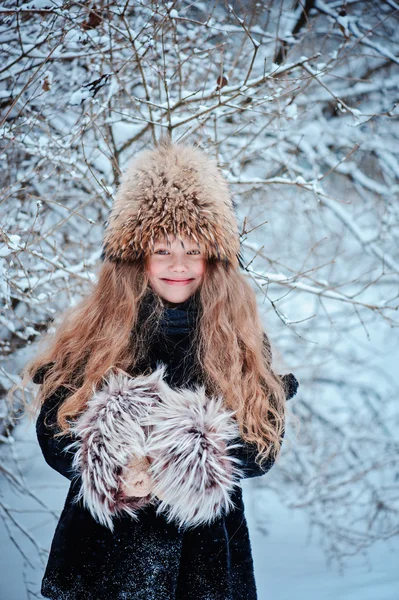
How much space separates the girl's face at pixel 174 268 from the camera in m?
1.71

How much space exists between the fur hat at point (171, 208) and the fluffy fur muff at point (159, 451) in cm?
52

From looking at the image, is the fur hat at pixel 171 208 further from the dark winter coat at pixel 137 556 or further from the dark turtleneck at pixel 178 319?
the dark winter coat at pixel 137 556

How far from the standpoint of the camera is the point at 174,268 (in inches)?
67.6

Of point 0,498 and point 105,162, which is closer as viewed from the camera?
point 105,162

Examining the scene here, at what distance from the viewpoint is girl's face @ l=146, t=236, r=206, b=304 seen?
1.71 meters

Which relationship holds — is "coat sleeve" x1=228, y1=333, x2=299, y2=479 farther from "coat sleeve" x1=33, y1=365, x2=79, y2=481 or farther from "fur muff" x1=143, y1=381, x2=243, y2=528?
"coat sleeve" x1=33, y1=365, x2=79, y2=481

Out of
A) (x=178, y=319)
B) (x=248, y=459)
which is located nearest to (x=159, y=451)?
(x=248, y=459)

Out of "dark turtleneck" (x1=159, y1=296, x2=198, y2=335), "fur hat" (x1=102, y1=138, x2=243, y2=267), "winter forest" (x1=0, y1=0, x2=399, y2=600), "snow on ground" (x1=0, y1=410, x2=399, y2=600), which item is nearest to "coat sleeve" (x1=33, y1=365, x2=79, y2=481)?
"dark turtleneck" (x1=159, y1=296, x2=198, y2=335)

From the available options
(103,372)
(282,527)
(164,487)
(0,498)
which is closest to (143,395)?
(103,372)

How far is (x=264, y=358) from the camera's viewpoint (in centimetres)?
190

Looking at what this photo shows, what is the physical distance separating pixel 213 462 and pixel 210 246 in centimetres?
74

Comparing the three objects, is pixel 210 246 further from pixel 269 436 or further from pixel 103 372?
pixel 269 436

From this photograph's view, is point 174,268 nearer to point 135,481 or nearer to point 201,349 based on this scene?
point 201,349

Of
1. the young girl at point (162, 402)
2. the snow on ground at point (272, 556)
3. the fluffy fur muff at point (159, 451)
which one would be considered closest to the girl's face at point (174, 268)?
the young girl at point (162, 402)
